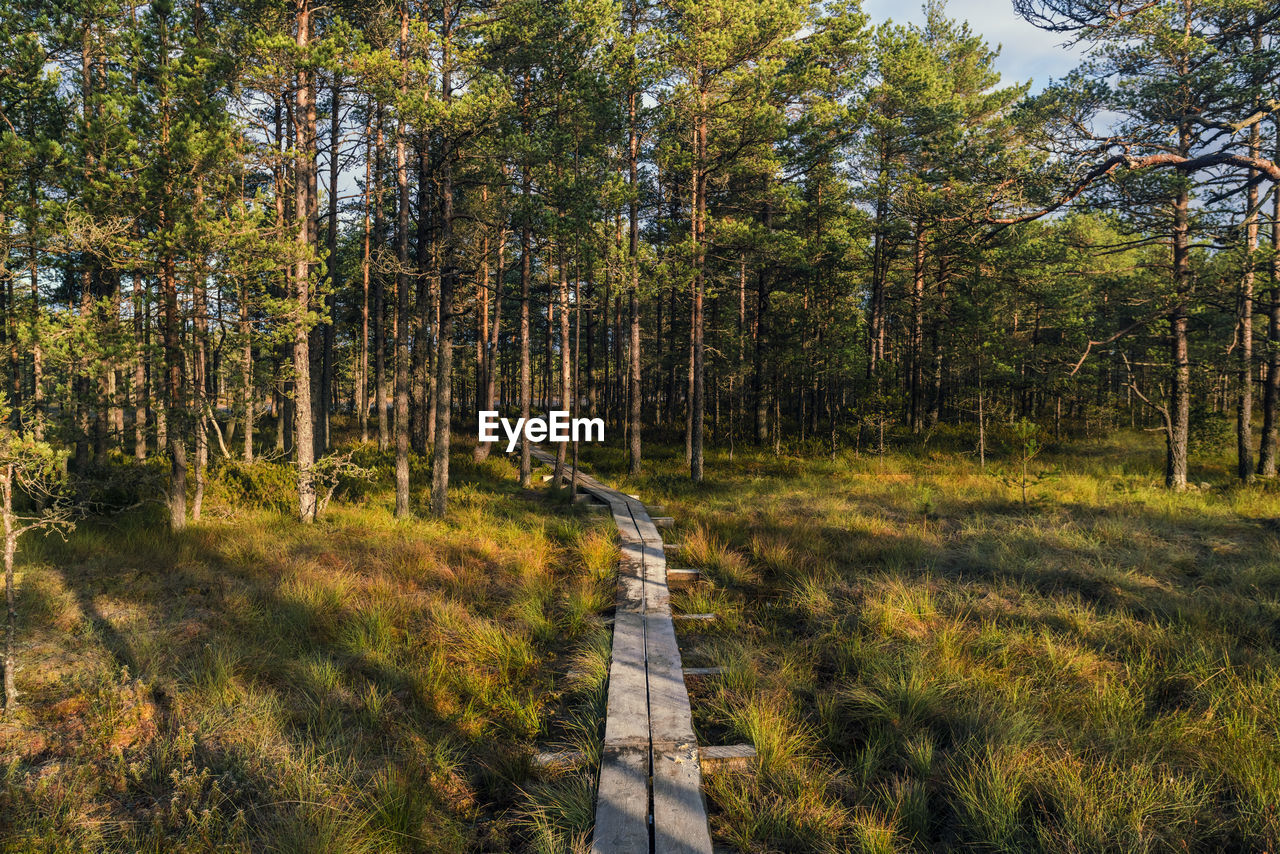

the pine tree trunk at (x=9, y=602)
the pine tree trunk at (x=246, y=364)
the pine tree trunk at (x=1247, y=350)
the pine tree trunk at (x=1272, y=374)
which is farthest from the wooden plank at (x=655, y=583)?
the pine tree trunk at (x=1272, y=374)

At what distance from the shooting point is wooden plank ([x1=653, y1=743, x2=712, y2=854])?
307 centimetres

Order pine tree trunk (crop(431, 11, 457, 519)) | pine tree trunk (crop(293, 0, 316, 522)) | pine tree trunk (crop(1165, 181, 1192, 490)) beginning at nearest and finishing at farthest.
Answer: pine tree trunk (crop(293, 0, 316, 522)) < pine tree trunk (crop(431, 11, 457, 519)) < pine tree trunk (crop(1165, 181, 1192, 490))

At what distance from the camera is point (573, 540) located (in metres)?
9.99

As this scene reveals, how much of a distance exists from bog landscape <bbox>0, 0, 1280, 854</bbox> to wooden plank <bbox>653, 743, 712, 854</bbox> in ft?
0.09

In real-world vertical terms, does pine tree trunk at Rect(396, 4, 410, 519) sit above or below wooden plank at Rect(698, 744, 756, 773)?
above

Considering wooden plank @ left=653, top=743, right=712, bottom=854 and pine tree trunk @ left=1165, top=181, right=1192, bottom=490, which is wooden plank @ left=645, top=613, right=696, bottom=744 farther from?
pine tree trunk @ left=1165, top=181, right=1192, bottom=490

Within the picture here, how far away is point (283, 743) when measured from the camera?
4000mm

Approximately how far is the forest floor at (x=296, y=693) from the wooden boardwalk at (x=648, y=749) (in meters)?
0.20

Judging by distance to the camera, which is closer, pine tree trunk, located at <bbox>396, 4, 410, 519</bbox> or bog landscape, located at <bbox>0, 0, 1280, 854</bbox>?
bog landscape, located at <bbox>0, 0, 1280, 854</bbox>

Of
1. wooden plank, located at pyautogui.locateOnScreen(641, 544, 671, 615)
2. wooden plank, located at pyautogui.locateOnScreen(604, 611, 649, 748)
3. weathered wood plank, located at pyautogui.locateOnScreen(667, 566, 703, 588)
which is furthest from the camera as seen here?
weathered wood plank, located at pyautogui.locateOnScreen(667, 566, 703, 588)

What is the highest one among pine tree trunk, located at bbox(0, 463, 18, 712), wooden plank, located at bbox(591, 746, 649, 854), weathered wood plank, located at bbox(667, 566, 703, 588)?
pine tree trunk, located at bbox(0, 463, 18, 712)

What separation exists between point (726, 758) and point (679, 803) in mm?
644

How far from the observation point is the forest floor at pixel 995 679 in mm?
3230

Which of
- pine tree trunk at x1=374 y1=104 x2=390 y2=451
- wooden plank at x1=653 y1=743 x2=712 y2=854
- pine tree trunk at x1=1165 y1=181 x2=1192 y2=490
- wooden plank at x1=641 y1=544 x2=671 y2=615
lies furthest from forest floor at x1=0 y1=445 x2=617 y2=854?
pine tree trunk at x1=1165 y1=181 x2=1192 y2=490
